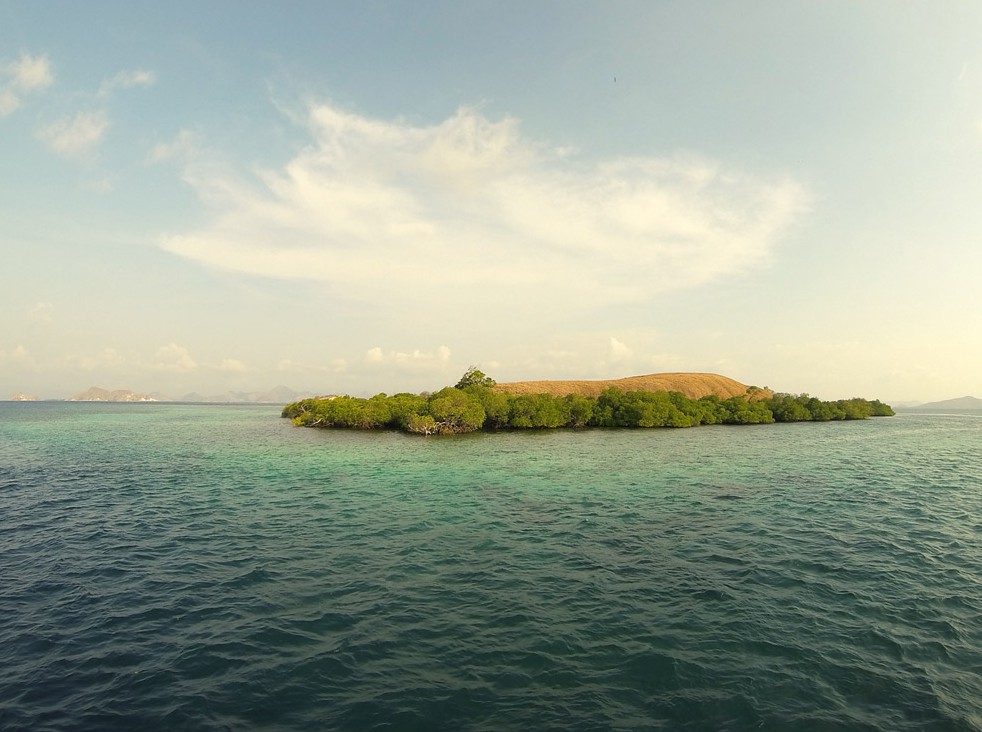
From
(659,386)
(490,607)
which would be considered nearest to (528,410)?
(490,607)

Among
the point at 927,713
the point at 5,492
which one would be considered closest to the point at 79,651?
the point at 927,713

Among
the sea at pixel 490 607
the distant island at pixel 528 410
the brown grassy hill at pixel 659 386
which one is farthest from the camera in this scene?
the brown grassy hill at pixel 659 386

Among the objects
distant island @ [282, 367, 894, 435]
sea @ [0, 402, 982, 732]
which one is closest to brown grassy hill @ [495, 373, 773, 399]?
distant island @ [282, 367, 894, 435]

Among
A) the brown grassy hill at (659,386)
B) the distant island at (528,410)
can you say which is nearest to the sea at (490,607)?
the distant island at (528,410)

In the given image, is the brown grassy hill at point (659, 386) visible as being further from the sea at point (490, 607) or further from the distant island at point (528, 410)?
the sea at point (490, 607)

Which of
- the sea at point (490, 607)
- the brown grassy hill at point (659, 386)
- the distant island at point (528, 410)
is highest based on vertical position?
the brown grassy hill at point (659, 386)

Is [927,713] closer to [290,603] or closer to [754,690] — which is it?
[754,690]
